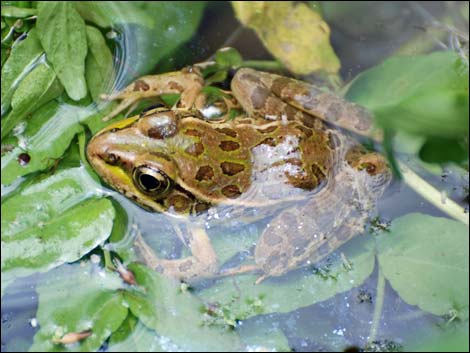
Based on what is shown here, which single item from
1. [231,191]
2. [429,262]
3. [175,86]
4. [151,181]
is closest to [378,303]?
[429,262]

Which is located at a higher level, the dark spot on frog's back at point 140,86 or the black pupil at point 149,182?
the dark spot on frog's back at point 140,86

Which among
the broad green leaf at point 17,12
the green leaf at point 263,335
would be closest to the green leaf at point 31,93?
the broad green leaf at point 17,12

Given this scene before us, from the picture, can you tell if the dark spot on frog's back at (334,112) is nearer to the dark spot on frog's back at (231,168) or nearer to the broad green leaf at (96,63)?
the dark spot on frog's back at (231,168)

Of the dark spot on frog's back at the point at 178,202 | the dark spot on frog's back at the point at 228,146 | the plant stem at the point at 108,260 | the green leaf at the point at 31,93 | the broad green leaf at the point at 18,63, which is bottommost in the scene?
the plant stem at the point at 108,260

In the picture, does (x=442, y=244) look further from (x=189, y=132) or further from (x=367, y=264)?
(x=189, y=132)

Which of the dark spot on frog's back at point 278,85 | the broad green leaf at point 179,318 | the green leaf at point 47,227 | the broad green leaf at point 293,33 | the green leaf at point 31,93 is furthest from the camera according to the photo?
the broad green leaf at point 293,33

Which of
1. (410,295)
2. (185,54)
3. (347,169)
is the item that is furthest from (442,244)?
(185,54)
